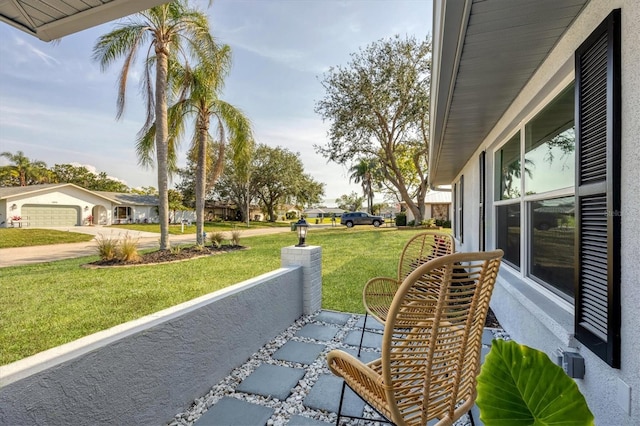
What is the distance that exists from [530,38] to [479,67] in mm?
368

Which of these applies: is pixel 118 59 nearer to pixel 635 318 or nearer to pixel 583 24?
pixel 583 24

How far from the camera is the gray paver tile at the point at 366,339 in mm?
2926

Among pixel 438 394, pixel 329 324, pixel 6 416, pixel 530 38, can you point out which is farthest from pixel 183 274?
pixel 530 38

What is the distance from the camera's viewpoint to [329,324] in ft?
11.3

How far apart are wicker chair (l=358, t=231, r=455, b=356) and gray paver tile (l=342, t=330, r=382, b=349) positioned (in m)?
0.07

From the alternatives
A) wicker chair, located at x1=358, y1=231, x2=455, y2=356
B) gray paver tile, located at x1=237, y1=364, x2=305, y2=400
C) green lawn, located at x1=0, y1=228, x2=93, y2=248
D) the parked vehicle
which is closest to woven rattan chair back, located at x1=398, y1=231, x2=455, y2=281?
wicker chair, located at x1=358, y1=231, x2=455, y2=356

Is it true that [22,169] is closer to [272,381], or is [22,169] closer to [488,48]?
[272,381]

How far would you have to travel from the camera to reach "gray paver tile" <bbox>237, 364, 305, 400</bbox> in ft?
7.15

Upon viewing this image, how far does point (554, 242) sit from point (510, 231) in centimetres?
130

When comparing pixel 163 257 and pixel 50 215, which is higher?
pixel 50 215

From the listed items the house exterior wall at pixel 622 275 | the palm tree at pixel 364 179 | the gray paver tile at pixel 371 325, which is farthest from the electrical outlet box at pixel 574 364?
the palm tree at pixel 364 179

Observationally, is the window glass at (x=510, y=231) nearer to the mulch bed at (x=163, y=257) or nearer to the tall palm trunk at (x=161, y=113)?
the mulch bed at (x=163, y=257)

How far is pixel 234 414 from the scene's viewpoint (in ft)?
6.35

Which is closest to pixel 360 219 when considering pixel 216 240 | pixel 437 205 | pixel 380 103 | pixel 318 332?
pixel 437 205
